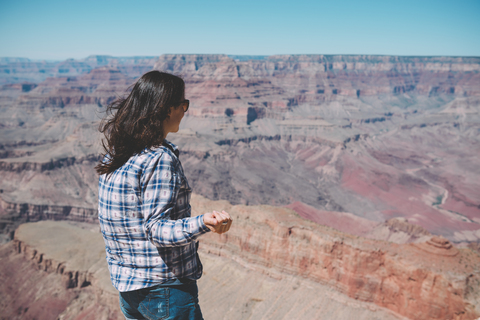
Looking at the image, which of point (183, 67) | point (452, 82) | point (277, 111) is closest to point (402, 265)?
point (277, 111)

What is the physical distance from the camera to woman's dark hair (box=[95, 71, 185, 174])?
7.52 feet

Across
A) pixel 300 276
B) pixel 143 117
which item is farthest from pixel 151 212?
pixel 300 276

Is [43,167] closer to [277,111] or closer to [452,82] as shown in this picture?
[277,111]

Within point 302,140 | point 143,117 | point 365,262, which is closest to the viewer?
point 143,117

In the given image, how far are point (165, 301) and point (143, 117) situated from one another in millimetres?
1399

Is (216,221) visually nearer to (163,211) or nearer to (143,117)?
(163,211)

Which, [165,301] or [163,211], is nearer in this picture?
[163,211]

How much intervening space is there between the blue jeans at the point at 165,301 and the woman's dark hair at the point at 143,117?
0.96 m

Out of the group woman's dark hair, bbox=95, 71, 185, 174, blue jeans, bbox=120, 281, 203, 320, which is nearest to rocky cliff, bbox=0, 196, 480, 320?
blue jeans, bbox=120, 281, 203, 320

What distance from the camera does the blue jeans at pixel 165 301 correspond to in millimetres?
2359

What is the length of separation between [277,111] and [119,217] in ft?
346

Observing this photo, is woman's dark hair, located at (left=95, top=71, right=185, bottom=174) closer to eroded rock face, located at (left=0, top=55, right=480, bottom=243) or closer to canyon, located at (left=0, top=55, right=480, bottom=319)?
canyon, located at (left=0, top=55, right=480, bottom=319)

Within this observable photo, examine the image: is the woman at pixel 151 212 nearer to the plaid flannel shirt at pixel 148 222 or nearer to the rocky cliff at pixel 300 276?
the plaid flannel shirt at pixel 148 222

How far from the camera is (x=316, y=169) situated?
68.7 meters
